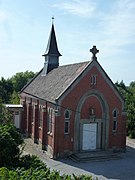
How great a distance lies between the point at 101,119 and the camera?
31125 mm

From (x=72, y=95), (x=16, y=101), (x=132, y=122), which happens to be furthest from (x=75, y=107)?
(x=16, y=101)

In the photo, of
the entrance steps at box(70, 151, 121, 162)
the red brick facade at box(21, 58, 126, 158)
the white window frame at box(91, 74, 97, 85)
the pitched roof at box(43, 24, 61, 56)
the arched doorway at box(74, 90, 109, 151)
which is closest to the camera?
the entrance steps at box(70, 151, 121, 162)

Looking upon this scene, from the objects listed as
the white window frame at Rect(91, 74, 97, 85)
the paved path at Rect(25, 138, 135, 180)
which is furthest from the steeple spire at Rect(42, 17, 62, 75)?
the paved path at Rect(25, 138, 135, 180)

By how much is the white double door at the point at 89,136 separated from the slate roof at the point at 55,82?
4.62 m

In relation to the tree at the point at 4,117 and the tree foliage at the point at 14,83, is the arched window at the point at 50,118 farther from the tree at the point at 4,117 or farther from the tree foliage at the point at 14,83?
the tree foliage at the point at 14,83

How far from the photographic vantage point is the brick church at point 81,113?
2892 cm

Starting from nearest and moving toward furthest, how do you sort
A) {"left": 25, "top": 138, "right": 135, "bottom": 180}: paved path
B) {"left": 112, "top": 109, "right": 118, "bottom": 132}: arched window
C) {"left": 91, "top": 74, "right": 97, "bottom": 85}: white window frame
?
{"left": 25, "top": 138, "right": 135, "bottom": 180}: paved path, {"left": 91, "top": 74, "right": 97, "bottom": 85}: white window frame, {"left": 112, "top": 109, "right": 118, "bottom": 132}: arched window

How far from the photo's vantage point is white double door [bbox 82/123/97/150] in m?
30.3

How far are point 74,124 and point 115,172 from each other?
6751mm

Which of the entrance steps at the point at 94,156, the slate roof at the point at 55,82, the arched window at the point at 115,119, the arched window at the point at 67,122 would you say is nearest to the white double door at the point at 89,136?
the entrance steps at the point at 94,156

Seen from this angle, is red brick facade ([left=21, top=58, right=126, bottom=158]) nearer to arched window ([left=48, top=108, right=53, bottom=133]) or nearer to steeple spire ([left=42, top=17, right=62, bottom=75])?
Result: arched window ([left=48, top=108, right=53, bottom=133])

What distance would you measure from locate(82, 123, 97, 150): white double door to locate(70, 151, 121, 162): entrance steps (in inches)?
31.7

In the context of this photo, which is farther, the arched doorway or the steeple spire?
the steeple spire

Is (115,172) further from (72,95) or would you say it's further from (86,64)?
(86,64)
